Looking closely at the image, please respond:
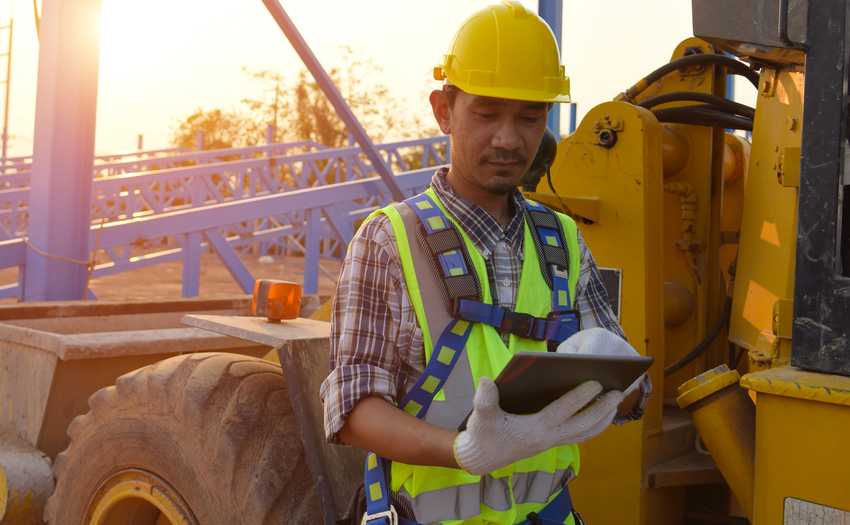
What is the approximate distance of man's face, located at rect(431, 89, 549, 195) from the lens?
1612 millimetres

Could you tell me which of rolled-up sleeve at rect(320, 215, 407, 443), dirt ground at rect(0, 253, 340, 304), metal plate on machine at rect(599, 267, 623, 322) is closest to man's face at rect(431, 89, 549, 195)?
rolled-up sleeve at rect(320, 215, 407, 443)

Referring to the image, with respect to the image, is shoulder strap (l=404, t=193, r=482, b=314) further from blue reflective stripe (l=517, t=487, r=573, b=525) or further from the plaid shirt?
blue reflective stripe (l=517, t=487, r=573, b=525)

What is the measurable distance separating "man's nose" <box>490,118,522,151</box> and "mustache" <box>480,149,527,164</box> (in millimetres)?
10

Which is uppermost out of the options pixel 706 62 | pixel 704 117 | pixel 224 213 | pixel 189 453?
pixel 706 62

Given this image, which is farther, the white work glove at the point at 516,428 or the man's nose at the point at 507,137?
the man's nose at the point at 507,137

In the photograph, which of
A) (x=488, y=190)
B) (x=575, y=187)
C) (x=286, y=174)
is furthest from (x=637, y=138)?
(x=286, y=174)

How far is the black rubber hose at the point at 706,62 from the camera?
258 cm

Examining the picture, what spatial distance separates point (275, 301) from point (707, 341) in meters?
1.59

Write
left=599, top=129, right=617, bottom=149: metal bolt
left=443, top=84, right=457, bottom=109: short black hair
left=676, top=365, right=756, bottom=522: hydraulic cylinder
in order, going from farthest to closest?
left=599, top=129, right=617, bottom=149: metal bolt
left=676, top=365, right=756, bottom=522: hydraulic cylinder
left=443, top=84, right=457, bottom=109: short black hair

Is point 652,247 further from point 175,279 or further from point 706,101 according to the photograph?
point 175,279

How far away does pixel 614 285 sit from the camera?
95.3 inches

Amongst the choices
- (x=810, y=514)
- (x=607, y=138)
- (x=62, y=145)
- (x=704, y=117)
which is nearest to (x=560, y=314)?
(x=810, y=514)

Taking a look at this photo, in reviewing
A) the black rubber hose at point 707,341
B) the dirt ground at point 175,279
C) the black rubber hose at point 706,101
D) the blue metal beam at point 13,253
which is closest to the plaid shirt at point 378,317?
the black rubber hose at point 707,341

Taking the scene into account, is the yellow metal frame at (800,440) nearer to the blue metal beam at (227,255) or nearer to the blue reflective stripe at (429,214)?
the blue reflective stripe at (429,214)
